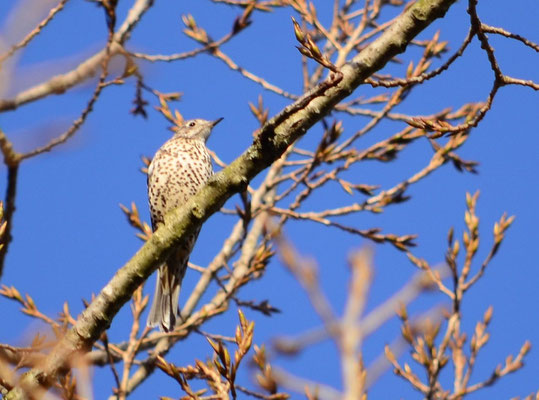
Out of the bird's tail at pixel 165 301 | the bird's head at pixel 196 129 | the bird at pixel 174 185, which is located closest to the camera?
the bird's tail at pixel 165 301

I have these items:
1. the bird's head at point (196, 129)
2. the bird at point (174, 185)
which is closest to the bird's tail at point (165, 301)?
the bird at point (174, 185)

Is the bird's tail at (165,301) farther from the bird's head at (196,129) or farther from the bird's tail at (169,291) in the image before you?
the bird's head at (196,129)

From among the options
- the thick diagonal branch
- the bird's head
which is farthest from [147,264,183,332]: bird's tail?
the thick diagonal branch

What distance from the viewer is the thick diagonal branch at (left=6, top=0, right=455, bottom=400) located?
2.97 meters

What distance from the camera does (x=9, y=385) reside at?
9.95ft

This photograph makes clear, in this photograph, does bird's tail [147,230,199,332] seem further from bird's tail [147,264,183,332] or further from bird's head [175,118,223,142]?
bird's head [175,118,223,142]

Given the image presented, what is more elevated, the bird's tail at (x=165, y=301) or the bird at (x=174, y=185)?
the bird at (x=174, y=185)

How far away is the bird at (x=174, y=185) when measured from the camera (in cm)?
546

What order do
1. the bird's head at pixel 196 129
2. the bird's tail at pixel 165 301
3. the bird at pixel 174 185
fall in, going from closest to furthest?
1. the bird's tail at pixel 165 301
2. the bird at pixel 174 185
3. the bird's head at pixel 196 129

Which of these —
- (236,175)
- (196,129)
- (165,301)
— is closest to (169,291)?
(165,301)

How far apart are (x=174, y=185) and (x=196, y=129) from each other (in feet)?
2.69

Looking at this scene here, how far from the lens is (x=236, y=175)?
10.3ft

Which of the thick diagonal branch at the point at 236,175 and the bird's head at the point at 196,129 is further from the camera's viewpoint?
the bird's head at the point at 196,129

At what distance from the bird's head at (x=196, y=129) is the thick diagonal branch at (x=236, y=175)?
323 centimetres
